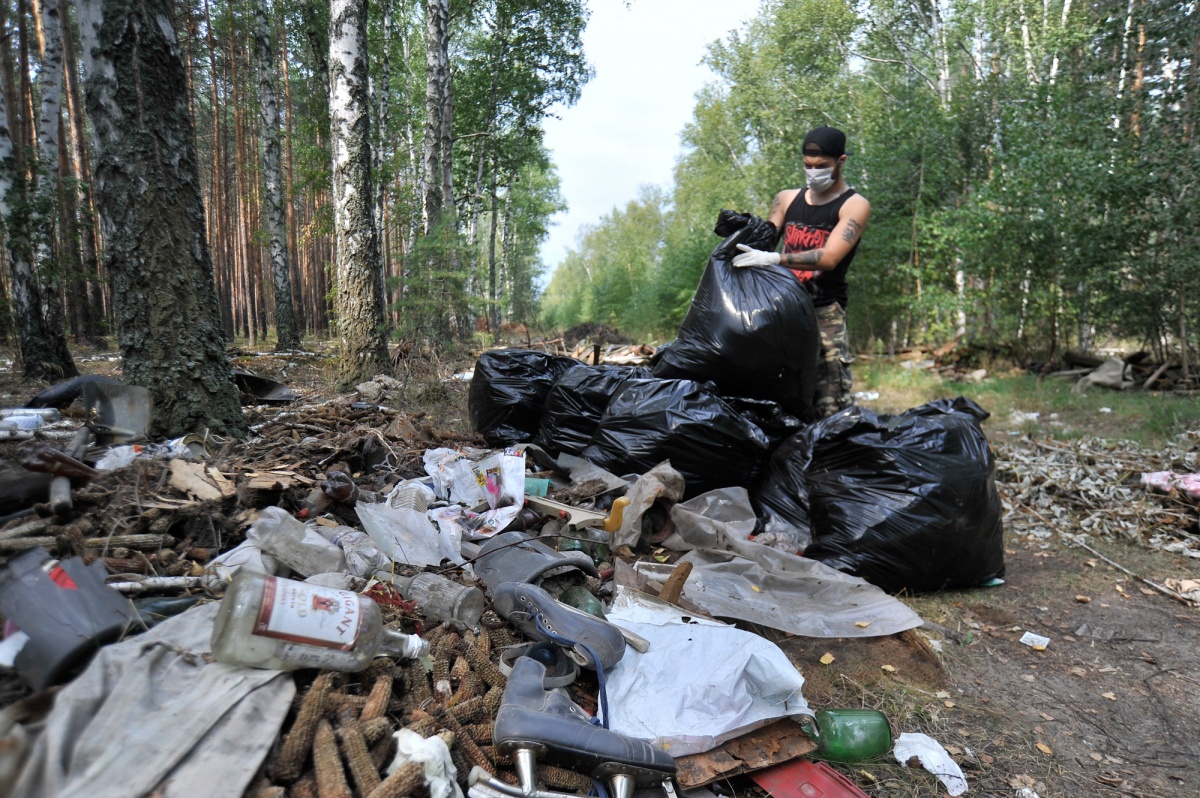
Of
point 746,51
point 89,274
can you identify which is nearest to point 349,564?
point 89,274

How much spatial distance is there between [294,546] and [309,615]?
A: 0.52 m

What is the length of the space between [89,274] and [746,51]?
17.0 metres

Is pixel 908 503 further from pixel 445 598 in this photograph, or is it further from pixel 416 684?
pixel 416 684

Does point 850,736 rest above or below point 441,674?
below

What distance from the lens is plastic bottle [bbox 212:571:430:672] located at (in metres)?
1.21

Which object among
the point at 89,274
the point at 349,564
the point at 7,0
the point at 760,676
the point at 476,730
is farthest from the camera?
the point at 7,0

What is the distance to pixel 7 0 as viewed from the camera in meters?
Answer: 9.16

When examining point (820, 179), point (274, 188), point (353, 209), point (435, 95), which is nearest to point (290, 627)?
point (820, 179)

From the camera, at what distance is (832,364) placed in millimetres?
3238

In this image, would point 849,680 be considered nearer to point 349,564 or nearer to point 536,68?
point 349,564

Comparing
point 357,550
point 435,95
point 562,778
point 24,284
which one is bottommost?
point 562,778

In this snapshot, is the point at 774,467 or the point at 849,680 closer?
the point at 849,680

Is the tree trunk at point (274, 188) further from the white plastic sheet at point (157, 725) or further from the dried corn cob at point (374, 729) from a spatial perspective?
the dried corn cob at point (374, 729)

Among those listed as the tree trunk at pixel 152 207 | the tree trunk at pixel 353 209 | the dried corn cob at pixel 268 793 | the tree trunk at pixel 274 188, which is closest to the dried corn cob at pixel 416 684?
the dried corn cob at pixel 268 793
